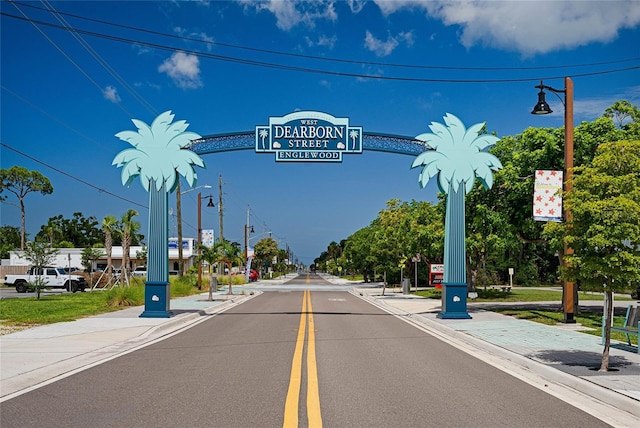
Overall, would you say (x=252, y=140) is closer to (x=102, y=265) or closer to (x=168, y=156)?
(x=168, y=156)

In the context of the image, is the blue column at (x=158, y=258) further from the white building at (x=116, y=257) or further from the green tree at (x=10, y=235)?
the green tree at (x=10, y=235)

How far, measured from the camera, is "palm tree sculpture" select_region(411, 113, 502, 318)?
2195 cm

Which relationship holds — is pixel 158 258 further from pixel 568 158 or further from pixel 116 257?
pixel 116 257

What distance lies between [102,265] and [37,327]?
67891 mm

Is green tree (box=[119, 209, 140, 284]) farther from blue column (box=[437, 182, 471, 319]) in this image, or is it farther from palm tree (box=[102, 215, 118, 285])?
blue column (box=[437, 182, 471, 319])

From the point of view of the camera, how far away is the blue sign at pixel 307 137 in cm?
2214

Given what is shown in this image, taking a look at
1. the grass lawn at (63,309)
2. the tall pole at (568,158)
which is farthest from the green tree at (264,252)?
the tall pole at (568,158)

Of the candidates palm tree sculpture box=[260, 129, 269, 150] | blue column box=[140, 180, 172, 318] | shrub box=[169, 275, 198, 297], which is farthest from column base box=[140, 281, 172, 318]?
shrub box=[169, 275, 198, 297]

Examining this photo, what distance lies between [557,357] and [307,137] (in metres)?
12.4

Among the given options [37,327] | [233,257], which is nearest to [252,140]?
[37,327]

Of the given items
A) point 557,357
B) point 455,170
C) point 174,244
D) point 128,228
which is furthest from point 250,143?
point 174,244

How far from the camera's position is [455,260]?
22.0 meters

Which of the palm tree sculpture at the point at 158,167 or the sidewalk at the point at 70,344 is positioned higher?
the palm tree sculpture at the point at 158,167

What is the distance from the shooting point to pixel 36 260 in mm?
32594
